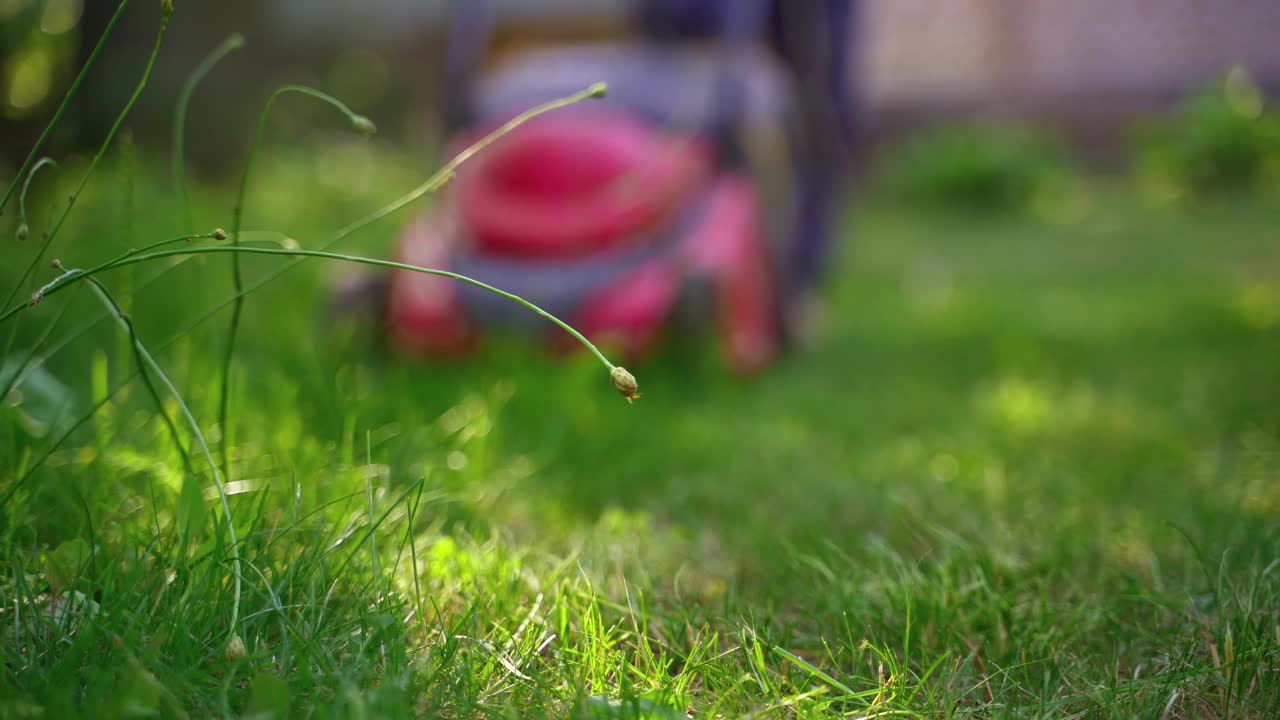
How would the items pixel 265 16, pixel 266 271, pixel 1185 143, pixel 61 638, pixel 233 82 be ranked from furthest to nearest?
pixel 1185 143
pixel 265 16
pixel 233 82
pixel 266 271
pixel 61 638

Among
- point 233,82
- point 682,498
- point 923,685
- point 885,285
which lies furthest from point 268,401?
point 233,82

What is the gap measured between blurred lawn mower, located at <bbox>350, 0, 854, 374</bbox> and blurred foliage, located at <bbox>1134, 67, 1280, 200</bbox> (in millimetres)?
4052

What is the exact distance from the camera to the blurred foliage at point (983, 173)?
6.52 metres

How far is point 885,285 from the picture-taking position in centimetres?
407

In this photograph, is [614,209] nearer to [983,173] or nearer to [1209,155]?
[983,173]

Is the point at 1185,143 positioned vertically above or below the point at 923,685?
below

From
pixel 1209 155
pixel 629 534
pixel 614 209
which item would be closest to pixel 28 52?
pixel 614 209

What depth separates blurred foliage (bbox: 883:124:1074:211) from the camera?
21.4 feet

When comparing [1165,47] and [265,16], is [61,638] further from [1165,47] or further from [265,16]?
[1165,47]

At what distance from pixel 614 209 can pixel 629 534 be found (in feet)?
3.66

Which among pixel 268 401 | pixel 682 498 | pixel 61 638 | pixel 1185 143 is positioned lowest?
pixel 1185 143

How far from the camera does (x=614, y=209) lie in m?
2.29

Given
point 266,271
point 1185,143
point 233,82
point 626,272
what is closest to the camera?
point 626,272

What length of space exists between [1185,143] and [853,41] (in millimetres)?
3715
